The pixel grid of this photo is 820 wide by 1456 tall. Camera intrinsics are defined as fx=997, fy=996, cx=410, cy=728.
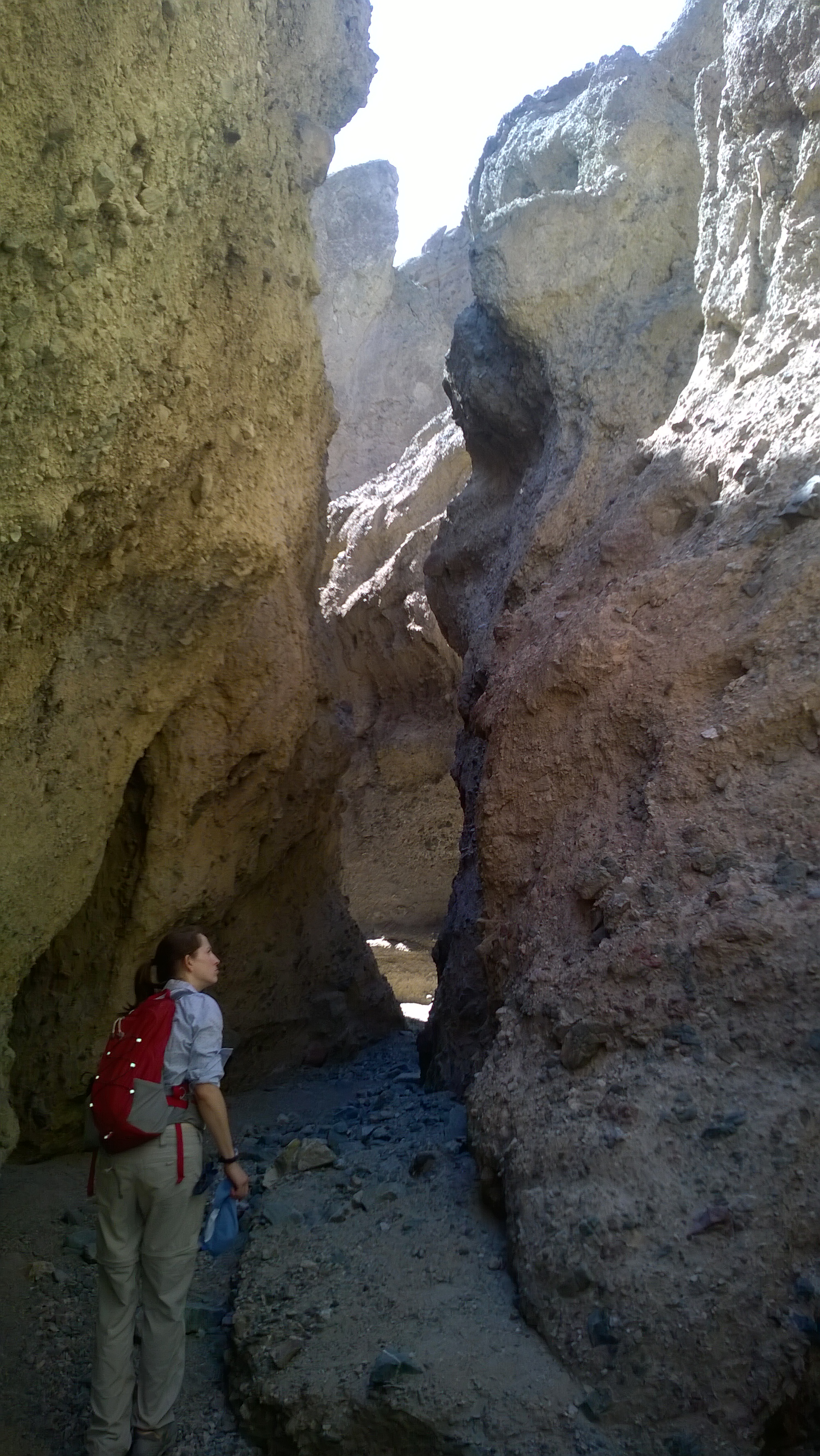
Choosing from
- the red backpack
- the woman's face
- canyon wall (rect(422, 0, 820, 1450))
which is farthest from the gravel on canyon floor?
the woman's face

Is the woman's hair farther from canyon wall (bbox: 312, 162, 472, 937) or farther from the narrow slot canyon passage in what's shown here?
canyon wall (bbox: 312, 162, 472, 937)

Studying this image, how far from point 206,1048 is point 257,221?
2.93 meters

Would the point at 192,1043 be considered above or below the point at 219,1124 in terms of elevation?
above

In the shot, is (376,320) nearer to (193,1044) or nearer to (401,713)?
(401,713)

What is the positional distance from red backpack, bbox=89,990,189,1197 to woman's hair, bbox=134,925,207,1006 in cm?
14

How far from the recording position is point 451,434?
13297mm

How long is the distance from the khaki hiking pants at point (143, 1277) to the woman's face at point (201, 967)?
36 cm

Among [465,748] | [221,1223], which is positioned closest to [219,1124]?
[221,1223]

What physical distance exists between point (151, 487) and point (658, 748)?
6.54 ft

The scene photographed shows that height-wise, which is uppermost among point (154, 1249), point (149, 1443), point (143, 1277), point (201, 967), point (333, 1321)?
point (201, 967)

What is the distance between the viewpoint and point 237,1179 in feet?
8.23

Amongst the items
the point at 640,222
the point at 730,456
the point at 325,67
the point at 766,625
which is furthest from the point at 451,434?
the point at 766,625

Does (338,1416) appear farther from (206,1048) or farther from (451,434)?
(451,434)

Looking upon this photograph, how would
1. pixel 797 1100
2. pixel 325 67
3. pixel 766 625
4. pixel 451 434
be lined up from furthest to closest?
1. pixel 451 434
2. pixel 325 67
3. pixel 766 625
4. pixel 797 1100
